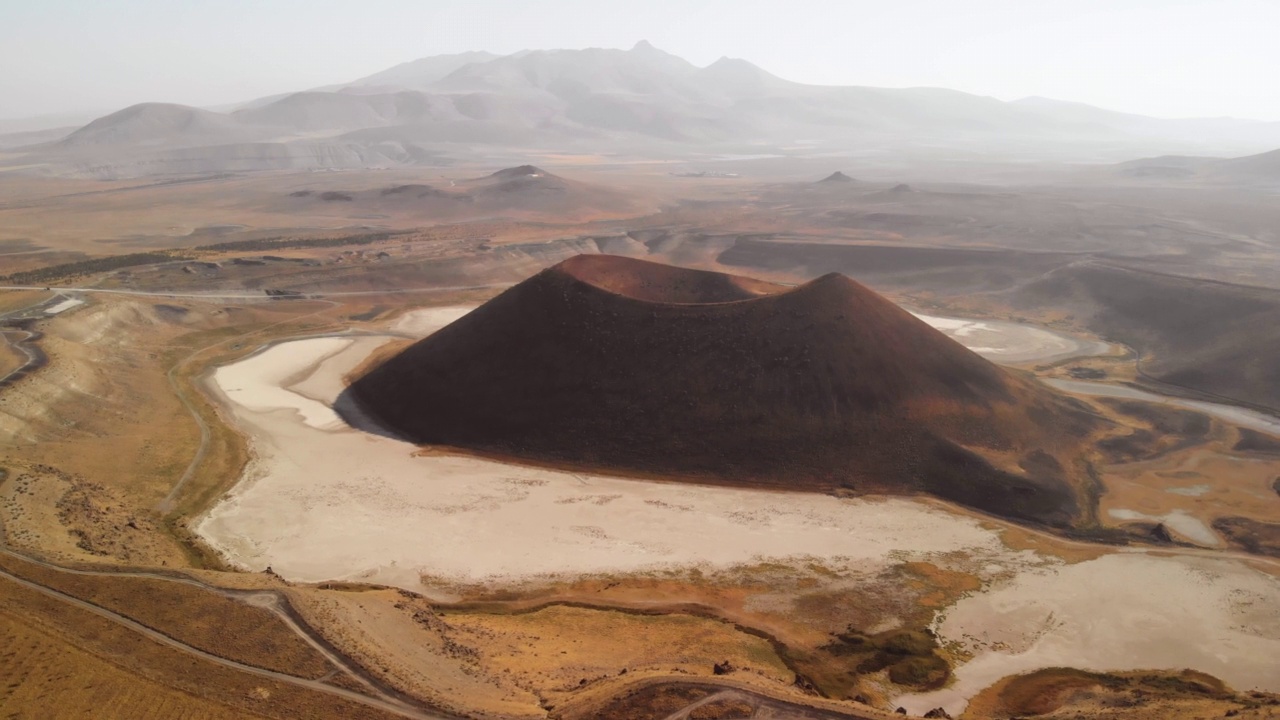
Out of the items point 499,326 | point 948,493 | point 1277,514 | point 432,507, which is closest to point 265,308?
point 499,326

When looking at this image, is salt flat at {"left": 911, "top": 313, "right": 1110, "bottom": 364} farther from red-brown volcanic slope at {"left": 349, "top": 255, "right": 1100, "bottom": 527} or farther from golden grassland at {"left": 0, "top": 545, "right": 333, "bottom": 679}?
golden grassland at {"left": 0, "top": 545, "right": 333, "bottom": 679}

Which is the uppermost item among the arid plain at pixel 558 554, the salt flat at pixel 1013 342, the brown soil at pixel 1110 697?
the salt flat at pixel 1013 342

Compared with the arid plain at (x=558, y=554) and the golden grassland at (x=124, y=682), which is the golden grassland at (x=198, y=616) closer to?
the arid plain at (x=558, y=554)

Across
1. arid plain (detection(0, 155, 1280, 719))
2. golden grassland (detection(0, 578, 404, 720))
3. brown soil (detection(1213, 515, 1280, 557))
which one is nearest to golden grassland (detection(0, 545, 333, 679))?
arid plain (detection(0, 155, 1280, 719))

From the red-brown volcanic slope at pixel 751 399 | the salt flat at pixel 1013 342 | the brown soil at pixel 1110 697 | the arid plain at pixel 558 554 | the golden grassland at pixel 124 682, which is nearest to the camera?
the golden grassland at pixel 124 682

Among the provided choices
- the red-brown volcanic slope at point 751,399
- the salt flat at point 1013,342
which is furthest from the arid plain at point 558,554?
the red-brown volcanic slope at point 751,399

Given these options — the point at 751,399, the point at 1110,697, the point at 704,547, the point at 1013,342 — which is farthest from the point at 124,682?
the point at 1013,342

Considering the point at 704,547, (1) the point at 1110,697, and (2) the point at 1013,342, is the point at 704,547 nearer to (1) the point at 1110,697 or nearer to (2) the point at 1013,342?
(1) the point at 1110,697
